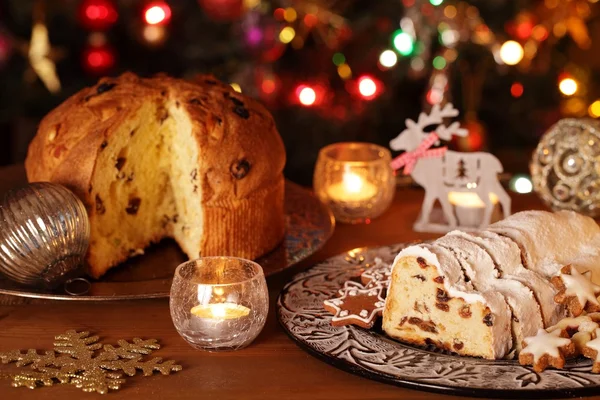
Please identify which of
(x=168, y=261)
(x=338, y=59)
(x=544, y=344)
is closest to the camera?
(x=544, y=344)

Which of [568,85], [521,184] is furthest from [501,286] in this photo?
[568,85]

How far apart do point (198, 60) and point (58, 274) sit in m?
2.58

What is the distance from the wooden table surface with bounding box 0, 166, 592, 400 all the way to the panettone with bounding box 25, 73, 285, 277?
0.19 metres

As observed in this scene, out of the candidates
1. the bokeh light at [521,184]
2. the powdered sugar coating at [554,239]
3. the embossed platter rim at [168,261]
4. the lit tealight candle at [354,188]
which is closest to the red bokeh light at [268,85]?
the embossed platter rim at [168,261]

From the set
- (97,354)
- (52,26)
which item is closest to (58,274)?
(97,354)

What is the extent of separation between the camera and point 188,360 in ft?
5.78

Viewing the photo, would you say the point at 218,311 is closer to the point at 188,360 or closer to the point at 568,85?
the point at 188,360

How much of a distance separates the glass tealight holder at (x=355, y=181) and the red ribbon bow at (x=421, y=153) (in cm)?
7

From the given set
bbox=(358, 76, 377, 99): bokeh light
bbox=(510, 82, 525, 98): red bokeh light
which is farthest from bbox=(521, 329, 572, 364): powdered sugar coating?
bbox=(510, 82, 525, 98): red bokeh light

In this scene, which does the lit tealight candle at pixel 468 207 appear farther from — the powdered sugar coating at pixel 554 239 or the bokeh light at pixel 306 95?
the bokeh light at pixel 306 95

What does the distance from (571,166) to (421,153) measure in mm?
422

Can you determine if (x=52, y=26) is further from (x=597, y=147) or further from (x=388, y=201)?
(x=597, y=147)

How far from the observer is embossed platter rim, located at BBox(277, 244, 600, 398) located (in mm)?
1545

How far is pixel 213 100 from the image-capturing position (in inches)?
91.6
